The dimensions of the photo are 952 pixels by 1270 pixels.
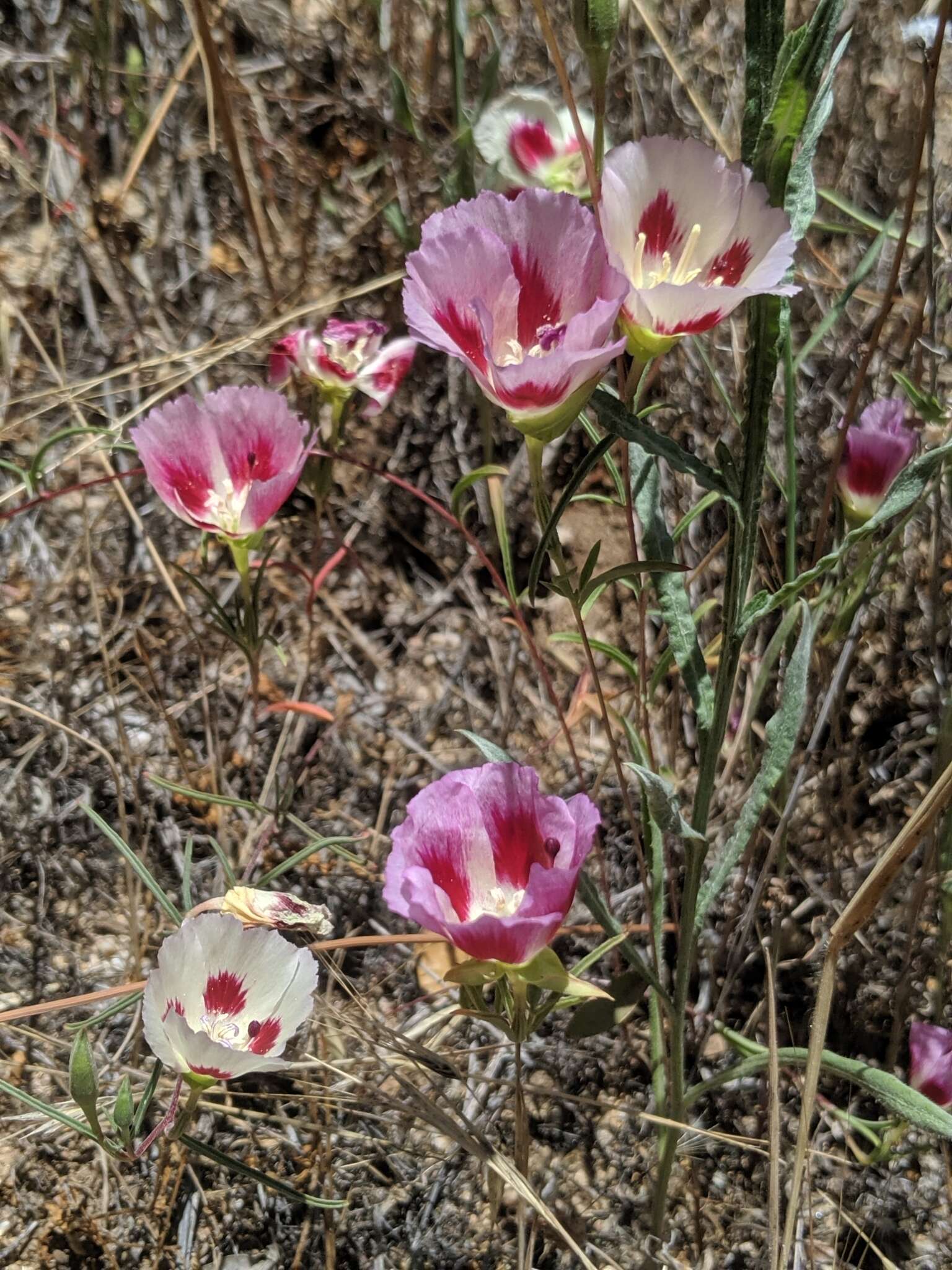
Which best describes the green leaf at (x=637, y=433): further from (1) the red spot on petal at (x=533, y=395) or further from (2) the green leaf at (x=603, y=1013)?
(2) the green leaf at (x=603, y=1013)

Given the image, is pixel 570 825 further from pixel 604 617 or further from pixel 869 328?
pixel 869 328

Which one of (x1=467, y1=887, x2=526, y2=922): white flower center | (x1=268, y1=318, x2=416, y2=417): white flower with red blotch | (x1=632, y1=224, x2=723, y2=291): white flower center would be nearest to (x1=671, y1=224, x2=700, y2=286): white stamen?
(x1=632, y1=224, x2=723, y2=291): white flower center

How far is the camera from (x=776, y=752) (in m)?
1.04

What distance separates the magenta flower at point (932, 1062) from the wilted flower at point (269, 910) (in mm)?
743

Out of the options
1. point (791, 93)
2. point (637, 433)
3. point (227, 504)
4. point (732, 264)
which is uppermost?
point (791, 93)

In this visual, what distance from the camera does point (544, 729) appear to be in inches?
70.2

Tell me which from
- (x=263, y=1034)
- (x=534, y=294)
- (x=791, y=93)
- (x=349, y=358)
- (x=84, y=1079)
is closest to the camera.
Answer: (x=791, y=93)

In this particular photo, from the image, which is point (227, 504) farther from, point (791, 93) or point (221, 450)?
point (791, 93)

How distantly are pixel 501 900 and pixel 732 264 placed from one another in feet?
1.89

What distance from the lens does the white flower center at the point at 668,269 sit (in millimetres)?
883

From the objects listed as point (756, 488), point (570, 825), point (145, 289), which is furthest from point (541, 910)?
point (145, 289)

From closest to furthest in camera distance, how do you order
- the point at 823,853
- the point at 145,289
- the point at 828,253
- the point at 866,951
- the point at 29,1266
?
the point at 29,1266 → the point at 866,951 → the point at 823,853 → the point at 145,289 → the point at 828,253

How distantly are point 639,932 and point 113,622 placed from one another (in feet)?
3.26

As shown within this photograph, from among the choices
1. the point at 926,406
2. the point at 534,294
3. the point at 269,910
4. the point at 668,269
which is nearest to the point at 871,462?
the point at 926,406
